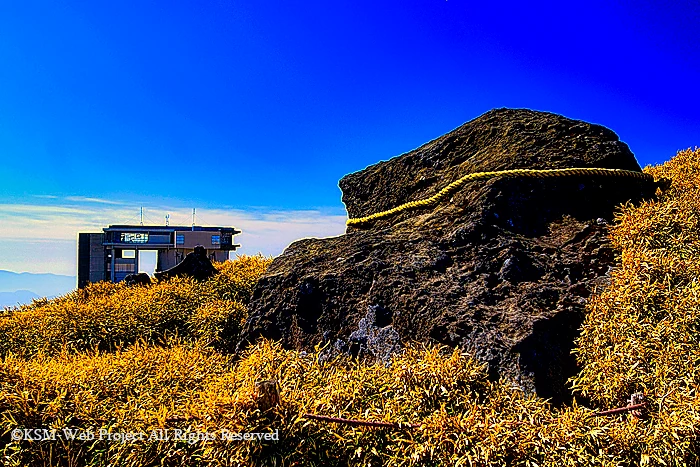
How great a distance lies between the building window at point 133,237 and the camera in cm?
2900

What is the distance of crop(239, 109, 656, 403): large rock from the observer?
2.33m

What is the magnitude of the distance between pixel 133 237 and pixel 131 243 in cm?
61

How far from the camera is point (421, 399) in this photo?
1892 millimetres

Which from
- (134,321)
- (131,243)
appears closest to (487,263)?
(134,321)

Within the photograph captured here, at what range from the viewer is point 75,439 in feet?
6.15

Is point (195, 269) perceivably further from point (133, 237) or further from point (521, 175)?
point (133, 237)

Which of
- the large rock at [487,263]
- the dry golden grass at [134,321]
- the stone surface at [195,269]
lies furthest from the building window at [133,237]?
the large rock at [487,263]

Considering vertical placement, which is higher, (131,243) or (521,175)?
(131,243)

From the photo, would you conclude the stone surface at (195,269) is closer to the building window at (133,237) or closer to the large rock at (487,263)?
the large rock at (487,263)

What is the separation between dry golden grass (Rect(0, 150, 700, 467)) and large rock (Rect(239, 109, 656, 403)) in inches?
5.3

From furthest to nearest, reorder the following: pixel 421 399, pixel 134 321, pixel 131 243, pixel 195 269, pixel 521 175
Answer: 1. pixel 131 243
2. pixel 195 269
3. pixel 134 321
4. pixel 521 175
5. pixel 421 399

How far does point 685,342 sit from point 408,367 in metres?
1.01

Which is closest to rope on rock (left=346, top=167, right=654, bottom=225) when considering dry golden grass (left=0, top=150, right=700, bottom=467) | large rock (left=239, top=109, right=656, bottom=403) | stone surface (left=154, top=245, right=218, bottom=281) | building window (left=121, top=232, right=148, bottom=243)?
large rock (left=239, top=109, right=656, bottom=403)

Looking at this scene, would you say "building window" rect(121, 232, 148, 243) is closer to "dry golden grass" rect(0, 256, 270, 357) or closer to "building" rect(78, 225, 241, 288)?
"building" rect(78, 225, 241, 288)
